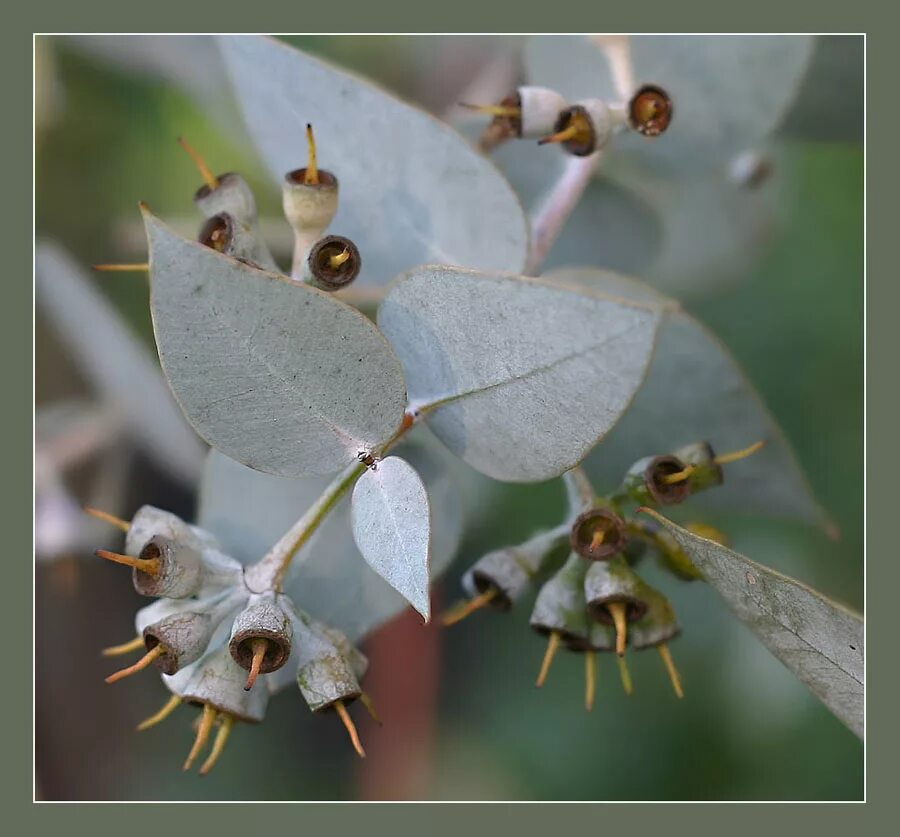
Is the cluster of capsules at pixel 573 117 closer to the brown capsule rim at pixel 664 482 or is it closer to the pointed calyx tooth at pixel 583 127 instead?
the pointed calyx tooth at pixel 583 127

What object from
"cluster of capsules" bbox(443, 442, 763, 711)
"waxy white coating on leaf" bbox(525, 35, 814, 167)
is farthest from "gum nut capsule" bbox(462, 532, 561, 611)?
"waxy white coating on leaf" bbox(525, 35, 814, 167)

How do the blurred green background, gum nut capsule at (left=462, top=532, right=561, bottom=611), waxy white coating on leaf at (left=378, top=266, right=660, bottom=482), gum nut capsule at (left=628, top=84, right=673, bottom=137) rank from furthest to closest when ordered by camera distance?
the blurred green background < gum nut capsule at (left=628, top=84, right=673, bottom=137) < gum nut capsule at (left=462, top=532, right=561, bottom=611) < waxy white coating on leaf at (left=378, top=266, right=660, bottom=482)

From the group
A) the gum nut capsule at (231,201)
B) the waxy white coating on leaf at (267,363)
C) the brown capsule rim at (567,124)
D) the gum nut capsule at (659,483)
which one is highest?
the brown capsule rim at (567,124)

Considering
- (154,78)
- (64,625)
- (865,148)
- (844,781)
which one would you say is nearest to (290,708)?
(64,625)

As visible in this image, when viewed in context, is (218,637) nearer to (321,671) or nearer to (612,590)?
(321,671)

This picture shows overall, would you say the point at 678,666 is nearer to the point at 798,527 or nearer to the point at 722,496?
the point at 798,527

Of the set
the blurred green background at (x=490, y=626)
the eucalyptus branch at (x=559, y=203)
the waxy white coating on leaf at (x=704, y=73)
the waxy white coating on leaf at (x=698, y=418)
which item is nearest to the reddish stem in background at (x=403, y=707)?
the blurred green background at (x=490, y=626)

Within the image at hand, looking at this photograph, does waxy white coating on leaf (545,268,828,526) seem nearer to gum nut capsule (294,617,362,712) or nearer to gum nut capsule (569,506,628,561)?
gum nut capsule (569,506,628,561)

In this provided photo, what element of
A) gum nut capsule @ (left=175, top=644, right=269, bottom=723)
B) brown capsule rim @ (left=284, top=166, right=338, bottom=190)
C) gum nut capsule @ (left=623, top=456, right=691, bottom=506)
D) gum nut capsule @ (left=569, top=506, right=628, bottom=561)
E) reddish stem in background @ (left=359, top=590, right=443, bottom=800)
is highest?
brown capsule rim @ (left=284, top=166, right=338, bottom=190)
